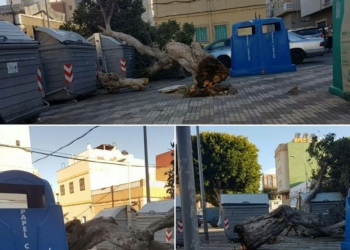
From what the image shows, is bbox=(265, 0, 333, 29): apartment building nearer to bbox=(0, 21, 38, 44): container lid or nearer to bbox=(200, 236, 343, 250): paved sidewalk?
bbox=(0, 21, 38, 44): container lid

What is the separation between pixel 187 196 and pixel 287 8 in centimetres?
2515

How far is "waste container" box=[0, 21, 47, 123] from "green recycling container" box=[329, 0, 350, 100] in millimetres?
4688

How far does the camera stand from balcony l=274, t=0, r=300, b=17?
25.1m

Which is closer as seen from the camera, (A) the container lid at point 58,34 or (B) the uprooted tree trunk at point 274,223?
(B) the uprooted tree trunk at point 274,223

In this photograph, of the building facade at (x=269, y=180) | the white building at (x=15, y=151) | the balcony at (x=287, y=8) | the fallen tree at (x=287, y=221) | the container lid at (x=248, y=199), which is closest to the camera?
the white building at (x=15, y=151)

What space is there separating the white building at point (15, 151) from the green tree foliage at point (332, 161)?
267cm

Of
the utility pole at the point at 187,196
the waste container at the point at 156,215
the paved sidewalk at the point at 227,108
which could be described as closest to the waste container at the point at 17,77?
the paved sidewalk at the point at 227,108

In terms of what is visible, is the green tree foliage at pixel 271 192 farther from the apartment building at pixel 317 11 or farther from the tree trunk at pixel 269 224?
the apartment building at pixel 317 11

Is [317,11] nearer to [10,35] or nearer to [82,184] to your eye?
[10,35]

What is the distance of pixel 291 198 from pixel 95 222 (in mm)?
2155

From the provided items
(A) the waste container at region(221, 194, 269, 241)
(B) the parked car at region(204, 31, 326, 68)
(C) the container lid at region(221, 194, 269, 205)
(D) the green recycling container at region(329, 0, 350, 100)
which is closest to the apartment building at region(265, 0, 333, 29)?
(B) the parked car at region(204, 31, 326, 68)

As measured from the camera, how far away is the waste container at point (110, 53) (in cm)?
1227

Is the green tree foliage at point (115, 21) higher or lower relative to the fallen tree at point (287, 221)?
higher

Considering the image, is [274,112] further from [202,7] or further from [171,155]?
[202,7]
